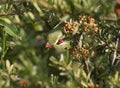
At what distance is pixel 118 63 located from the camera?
4.03 ft

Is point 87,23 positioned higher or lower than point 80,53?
higher

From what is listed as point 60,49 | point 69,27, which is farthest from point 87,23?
point 60,49

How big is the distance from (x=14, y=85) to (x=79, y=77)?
0.59 ft

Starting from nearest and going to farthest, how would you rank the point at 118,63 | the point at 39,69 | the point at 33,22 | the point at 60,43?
1. the point at 39,69
2. the point at 33,22
3. the point at 118,63
4. the point at 60,43

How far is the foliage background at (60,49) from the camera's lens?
0.68 metres

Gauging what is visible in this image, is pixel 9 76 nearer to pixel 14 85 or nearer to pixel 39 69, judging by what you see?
pixel 14 85

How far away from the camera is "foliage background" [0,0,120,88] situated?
2.24ft

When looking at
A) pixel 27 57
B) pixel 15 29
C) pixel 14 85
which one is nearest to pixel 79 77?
pixel 14 85

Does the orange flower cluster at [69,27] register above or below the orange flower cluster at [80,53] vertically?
above

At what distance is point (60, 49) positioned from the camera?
1.38m

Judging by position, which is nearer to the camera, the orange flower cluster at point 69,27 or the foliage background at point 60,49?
the foliage background at point 60,49

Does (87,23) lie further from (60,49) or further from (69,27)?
(60,49)

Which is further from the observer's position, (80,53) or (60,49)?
(60,49)

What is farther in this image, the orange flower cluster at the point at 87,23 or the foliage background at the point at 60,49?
the orange flower cluster at the point at 87,23
